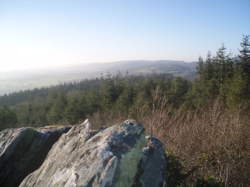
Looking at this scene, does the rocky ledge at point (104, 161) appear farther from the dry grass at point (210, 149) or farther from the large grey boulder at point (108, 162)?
the dry grass at point (210, 149)

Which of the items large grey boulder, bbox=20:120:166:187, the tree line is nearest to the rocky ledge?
large grey boulder, bbox=20:120:166:187

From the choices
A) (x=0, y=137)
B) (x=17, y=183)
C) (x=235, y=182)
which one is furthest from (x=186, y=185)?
(x=0, y=137)

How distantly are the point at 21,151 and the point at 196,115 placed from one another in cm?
438

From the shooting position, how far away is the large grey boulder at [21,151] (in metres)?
2.98

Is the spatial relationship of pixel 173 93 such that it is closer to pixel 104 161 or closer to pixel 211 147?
pixel 211 147

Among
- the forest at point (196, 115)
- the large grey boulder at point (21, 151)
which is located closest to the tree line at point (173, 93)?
the forest at point (196, 115)

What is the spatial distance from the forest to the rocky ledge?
107 centimetres

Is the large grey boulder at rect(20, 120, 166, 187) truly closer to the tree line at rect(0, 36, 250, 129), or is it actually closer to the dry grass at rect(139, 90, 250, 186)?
the dry grass at rect(139, 90, 250, 186)

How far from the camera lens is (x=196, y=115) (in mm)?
5473

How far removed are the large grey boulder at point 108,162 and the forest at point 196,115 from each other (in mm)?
1071

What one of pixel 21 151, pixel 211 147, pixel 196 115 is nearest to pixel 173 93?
pixel 196 115

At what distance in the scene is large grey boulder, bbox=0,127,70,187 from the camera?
298cm

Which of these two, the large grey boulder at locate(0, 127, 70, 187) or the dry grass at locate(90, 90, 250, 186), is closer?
the large grey boulder at locate(0, 127, 70, 187)

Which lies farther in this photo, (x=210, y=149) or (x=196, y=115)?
(x=196, y=115)
